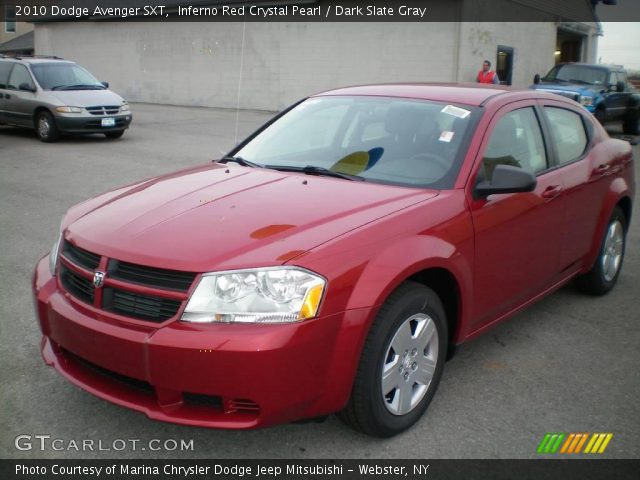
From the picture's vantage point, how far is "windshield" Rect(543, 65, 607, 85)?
57.8ft

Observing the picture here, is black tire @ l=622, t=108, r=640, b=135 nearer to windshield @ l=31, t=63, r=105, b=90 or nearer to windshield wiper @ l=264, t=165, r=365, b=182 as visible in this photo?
windshield @ l=31, t=63, r=105, b=90

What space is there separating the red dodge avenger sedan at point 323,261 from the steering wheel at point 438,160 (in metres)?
0.01

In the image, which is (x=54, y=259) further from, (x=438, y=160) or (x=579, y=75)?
(x=579, y=75)

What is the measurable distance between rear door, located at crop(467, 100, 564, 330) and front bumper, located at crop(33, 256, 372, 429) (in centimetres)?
107

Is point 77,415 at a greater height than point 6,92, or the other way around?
point 6,92

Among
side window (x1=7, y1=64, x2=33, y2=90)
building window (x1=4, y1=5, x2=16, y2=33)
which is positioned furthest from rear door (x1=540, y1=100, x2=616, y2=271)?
building window (x1=4, y1=5, x2=16, y2=33)

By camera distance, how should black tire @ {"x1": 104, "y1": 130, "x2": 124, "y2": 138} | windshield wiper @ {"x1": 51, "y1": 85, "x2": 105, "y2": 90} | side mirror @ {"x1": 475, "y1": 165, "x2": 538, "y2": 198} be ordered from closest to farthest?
side mirror @ {"x1": 475, "y1": 165, "x2": 538, "y2": 198}, windshield wiper @ {"x1": 51, "y1": 85, "x2": 105, "y2": 90}, black tire @ {"x1": 104, "y1": 130, "x2": 124, "y2": 138}

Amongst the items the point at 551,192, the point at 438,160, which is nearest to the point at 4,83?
the point at 438,160

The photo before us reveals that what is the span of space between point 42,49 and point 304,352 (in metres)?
33.0

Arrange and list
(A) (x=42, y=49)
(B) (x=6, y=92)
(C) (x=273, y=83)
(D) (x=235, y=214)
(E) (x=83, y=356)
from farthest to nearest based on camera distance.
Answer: (A) (x=42, y=49)
(C) (x=273, y=83)
(B) (x=6, y=92)
(D) (x=235, y=214)
(E) (x=83, y=356)

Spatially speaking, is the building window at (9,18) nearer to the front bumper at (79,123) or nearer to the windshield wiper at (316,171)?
the front bumper at (79,123)

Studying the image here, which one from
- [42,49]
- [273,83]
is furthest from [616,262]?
[42,49]

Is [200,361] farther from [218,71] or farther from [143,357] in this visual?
[218,71]

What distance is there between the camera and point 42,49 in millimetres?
31672
